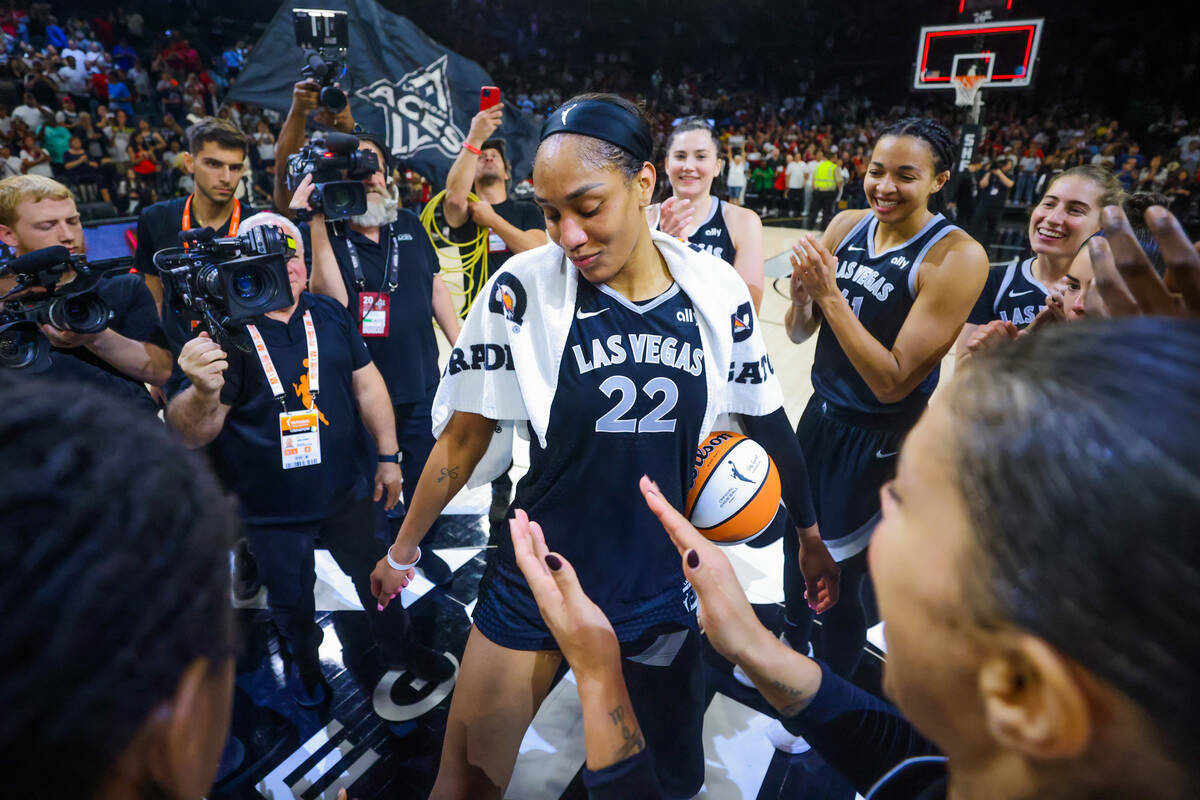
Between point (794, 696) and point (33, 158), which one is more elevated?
point (33, 158)

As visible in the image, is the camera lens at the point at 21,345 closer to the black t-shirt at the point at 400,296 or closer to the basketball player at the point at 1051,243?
the black t-shirt at the point at 400,296

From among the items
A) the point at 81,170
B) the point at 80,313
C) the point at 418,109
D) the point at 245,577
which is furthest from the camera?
the point at 81,170

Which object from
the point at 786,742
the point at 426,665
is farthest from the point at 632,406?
the point at 426,665

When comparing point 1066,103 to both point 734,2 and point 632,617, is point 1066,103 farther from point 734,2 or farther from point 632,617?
point 632,617

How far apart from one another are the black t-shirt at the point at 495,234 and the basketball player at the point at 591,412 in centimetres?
249

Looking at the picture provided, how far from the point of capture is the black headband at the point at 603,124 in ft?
5.14

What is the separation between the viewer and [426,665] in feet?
8.61

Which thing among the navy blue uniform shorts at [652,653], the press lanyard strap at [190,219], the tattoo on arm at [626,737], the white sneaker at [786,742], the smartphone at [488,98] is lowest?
the white sneaker at [786,742]

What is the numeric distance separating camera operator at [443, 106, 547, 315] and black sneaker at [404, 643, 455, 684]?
6.70 feet

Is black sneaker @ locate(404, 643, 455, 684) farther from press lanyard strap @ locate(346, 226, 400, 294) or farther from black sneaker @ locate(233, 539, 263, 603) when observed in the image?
press lanyard strap @ locate(346, 226, 400, 294)

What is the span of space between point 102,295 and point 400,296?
1183 mm

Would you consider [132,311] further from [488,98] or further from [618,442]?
[618,442]

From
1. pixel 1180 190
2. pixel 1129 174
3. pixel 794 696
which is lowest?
pixel 794 696

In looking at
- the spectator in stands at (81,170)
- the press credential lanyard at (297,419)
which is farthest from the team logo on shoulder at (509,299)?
the spectator in stands at (81,170)
